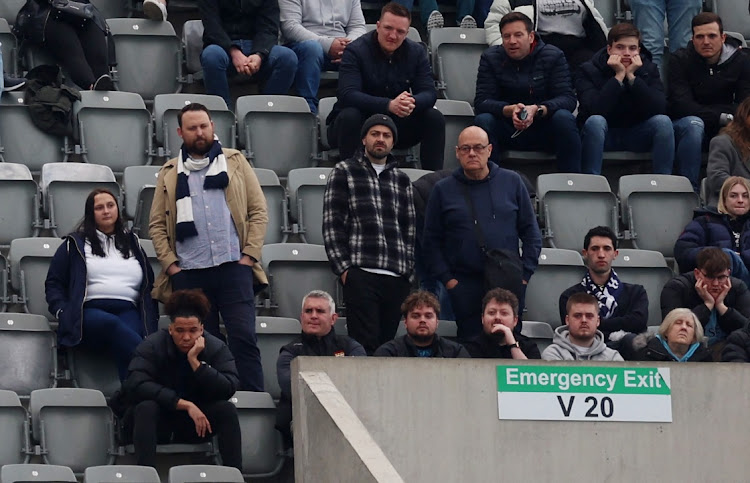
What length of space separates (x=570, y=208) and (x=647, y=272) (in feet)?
2.03

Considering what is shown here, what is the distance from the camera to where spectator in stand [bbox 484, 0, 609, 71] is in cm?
1255

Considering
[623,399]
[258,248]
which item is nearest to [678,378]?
[623,399]

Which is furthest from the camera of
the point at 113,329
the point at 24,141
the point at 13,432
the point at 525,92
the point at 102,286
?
the point at 525,92

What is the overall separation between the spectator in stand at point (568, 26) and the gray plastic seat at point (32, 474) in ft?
15.6

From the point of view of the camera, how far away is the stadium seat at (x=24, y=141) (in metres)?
11.4

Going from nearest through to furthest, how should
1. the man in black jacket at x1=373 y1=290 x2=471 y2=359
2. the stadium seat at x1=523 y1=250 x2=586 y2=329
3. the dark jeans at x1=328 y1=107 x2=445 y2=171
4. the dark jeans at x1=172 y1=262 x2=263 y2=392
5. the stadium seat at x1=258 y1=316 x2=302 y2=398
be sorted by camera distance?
the man in black jacket at x1=373 y1=290 x2=471 y2=359, the dark jeans at x1=172 y1=262 x2=263 y2=392, the stadium seat at x1=258 y1=316 x2=302 y2=398, the stadium seat at x1=523 y1=250 x2=586 y2=329, the dark jeans at x1=328 y1=107 x2=445 y2=171

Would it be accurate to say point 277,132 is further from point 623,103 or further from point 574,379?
point 574,379

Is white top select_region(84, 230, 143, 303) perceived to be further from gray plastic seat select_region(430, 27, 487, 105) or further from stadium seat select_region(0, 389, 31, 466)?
gray plastic seat select_region(430, 27, 487, 105)

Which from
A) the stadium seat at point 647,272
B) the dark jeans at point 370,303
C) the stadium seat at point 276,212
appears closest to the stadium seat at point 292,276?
the stadium seat at point 276,212

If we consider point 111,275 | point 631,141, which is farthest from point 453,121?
point 111,275

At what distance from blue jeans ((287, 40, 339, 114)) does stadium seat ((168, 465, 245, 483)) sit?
3.43 metres

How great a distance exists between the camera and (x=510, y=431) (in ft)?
30.8

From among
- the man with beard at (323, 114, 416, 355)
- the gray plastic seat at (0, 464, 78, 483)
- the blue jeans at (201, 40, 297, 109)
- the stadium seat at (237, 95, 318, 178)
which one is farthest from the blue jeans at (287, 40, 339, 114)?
the gray plastic seat at (0, 464, 78, 483)

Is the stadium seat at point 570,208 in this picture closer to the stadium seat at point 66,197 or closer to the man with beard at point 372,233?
the man with beard at point 372,233
